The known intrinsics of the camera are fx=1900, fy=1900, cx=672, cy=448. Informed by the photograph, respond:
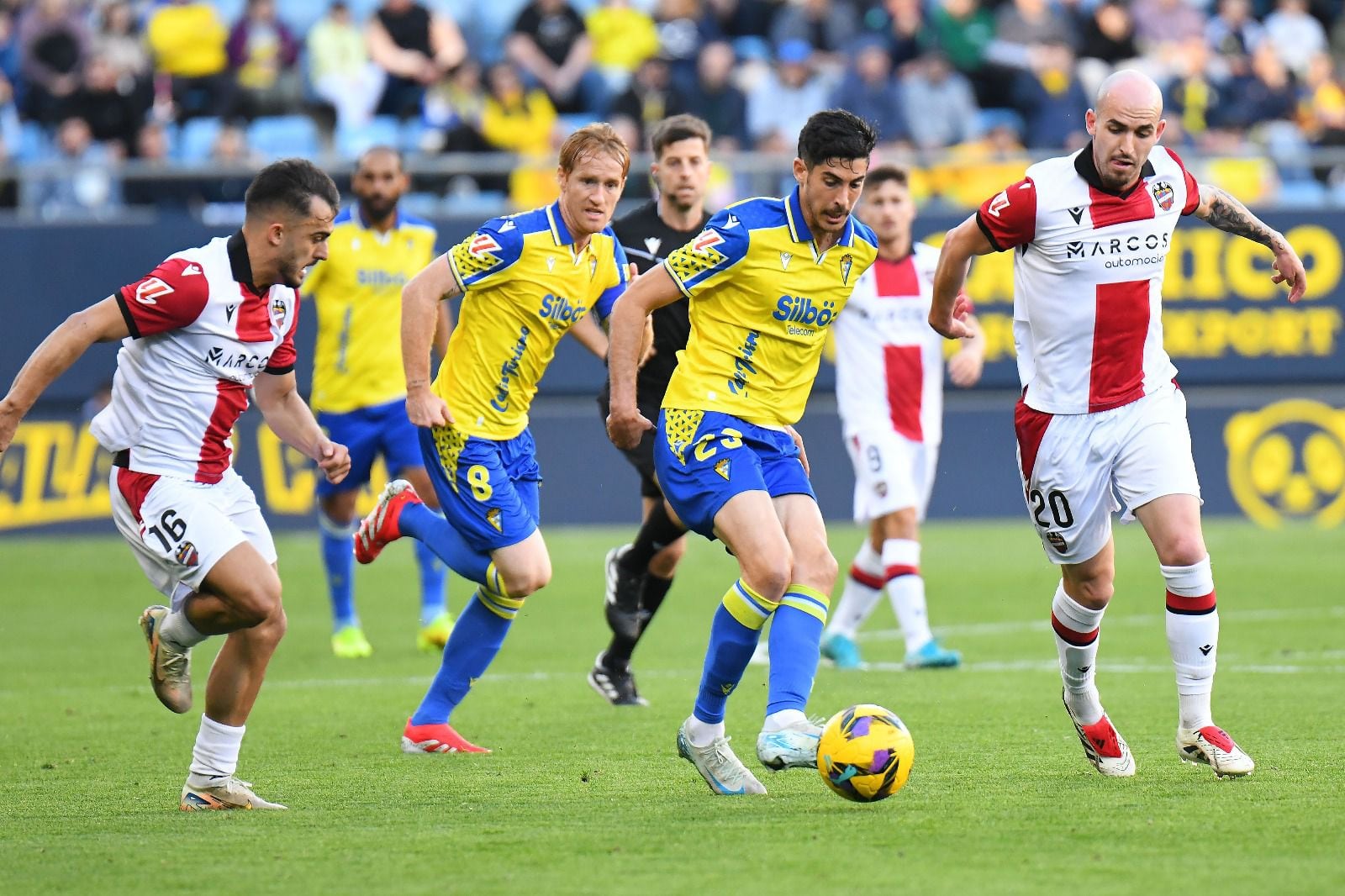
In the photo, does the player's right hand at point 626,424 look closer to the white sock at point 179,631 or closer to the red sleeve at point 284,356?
the red sleeve at point 284,356

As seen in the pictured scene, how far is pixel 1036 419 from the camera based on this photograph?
680cm

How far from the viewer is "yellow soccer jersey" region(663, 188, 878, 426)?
656cm

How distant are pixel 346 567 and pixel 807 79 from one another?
1012 cm

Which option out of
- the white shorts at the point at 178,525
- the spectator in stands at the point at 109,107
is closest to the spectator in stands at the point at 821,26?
the spectator in stands at the point at 109,107

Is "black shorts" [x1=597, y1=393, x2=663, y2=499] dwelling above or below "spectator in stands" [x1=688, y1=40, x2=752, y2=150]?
below

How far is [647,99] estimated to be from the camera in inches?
744

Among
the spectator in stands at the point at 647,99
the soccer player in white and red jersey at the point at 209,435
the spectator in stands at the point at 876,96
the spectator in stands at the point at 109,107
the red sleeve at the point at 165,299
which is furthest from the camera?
the spectator in stands at the point at 876,96

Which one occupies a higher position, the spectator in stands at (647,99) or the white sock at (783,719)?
the spectator in stands at (647,99)

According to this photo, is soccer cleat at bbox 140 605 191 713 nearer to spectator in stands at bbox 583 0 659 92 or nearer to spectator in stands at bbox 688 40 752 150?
spectator in stands at bbox 688 40 752 150

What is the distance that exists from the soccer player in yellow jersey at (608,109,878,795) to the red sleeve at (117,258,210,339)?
1.43 metres

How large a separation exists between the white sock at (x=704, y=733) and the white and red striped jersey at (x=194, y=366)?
1864 mm

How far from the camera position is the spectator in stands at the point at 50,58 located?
18.5m

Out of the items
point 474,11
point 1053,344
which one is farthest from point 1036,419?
point 474,11

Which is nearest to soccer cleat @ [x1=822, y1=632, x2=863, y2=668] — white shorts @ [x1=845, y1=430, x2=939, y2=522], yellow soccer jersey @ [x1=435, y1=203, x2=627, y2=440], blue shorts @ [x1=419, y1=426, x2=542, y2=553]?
white shorts @ [x1=845, y1=430, x2=939, y2=522]
